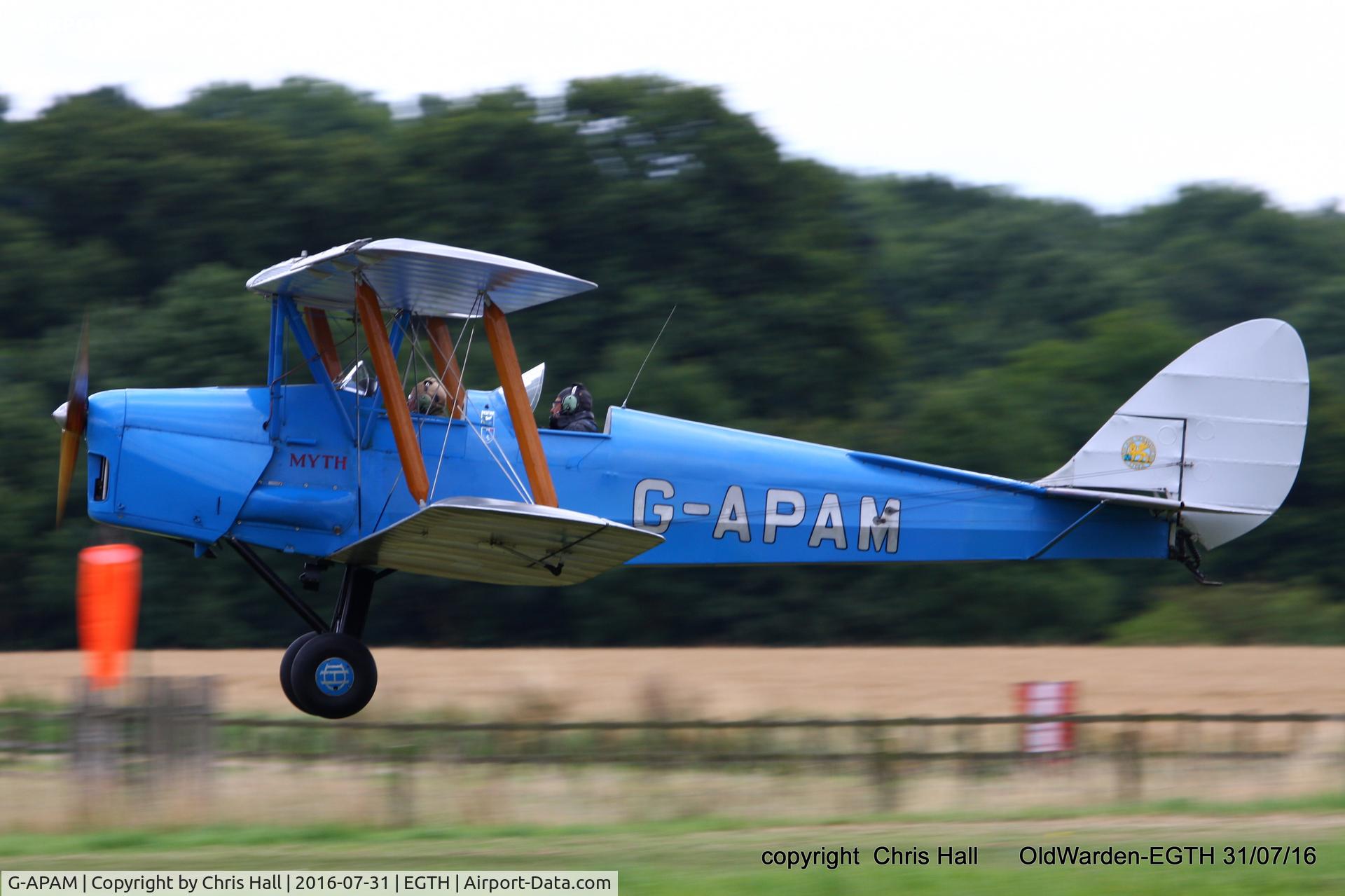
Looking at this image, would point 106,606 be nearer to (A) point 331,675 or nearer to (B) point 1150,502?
(A) point 331,675

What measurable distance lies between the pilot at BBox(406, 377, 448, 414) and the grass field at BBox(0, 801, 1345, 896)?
272 cm

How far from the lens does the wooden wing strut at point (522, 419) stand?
9367 millimetres

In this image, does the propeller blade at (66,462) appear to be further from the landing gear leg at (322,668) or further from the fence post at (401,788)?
the fence post at (401,788)

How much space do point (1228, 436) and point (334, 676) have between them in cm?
643

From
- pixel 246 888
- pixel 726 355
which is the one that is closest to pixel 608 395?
pixel 726 355

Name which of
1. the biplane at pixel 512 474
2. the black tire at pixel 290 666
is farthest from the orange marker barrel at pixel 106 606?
the black tire at pixel 290 666

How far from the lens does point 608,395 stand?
23797mm

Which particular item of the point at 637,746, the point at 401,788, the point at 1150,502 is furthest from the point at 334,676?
the point at 1150,502

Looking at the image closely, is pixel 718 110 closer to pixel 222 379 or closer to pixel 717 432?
pixel 222 379

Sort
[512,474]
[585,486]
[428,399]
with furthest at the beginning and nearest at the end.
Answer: [585,486]
[428,399]
[512,474]

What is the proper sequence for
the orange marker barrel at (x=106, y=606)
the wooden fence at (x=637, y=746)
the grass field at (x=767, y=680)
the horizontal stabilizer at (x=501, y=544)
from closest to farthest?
the horizontal stabilizer at (x=501, y=544)
the wooden fence at (x=637, y=746)
the grass field at (x=767, y=680)
the orange marker barrel at (x=106, y=606)

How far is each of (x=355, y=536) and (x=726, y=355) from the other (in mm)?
17150

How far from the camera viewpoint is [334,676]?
9531 mm

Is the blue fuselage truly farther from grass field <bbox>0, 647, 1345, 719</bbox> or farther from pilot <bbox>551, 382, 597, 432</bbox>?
grass field <bbox>0, 647, 1345, 719</bbox>
